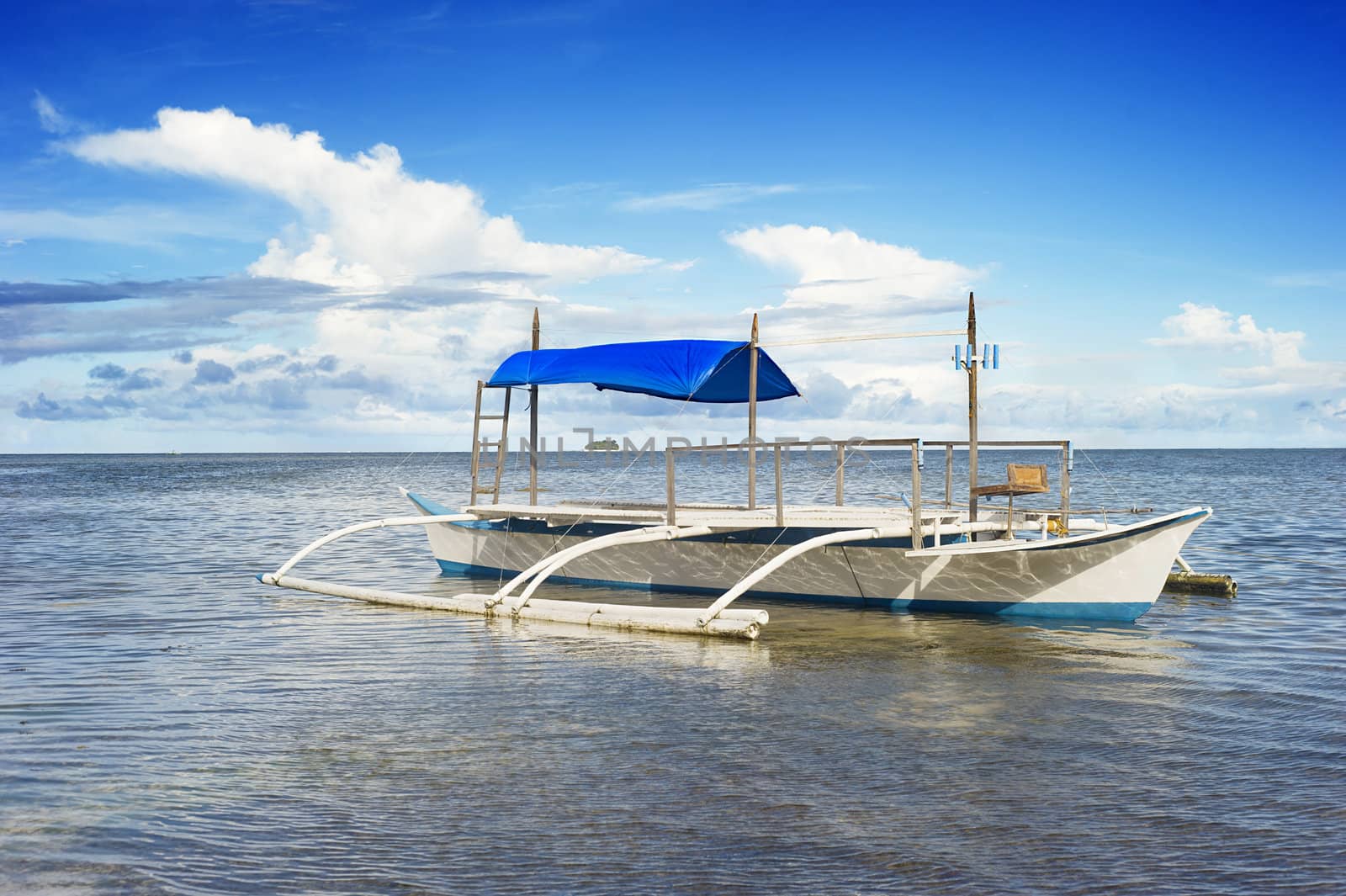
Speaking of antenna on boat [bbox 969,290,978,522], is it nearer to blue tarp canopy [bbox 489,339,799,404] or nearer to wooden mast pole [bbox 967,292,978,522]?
wooden mast pole [bbox 967,292,978,522]

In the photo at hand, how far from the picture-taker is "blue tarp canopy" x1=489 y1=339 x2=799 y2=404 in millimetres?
14766

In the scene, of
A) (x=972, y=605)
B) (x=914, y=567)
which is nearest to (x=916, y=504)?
(x=914, y=567)

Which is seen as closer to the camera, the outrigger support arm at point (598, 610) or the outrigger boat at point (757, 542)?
the outrigger support arm at point (598, 610)

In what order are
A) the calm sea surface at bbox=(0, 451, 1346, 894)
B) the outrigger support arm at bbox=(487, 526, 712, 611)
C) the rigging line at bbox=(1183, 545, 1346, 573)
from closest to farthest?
the calm sea surface at bbox=(0, 451, 1346, 894), the outrigger support arm at bbox=(487, 526, 712, 611), the rigging line at bbox=(1183, 545, 1346, 573)

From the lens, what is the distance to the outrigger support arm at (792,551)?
12.0 meters

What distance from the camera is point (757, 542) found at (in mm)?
Result: 14719

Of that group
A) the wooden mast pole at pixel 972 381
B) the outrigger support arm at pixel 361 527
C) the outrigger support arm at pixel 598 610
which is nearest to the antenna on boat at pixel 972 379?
the wooden mast pole at pixel 972 381

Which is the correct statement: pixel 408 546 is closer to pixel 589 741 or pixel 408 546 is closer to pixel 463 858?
pixel 589 741

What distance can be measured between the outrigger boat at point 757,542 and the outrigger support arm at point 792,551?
0.03 meters

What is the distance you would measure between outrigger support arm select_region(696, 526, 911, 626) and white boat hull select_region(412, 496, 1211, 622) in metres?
0.37

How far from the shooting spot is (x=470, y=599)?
45.4 ft

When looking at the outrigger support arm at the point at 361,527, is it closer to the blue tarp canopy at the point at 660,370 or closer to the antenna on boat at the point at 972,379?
the blue tarp canopy at the point at 660,370

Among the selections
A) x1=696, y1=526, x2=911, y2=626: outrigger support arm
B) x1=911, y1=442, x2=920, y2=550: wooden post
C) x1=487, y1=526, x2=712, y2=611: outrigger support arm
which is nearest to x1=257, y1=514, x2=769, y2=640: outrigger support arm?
x1=487, y1=526, x2=712, y2=611: outrigger support arm

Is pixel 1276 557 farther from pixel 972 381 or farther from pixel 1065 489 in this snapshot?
pixel 972 381
